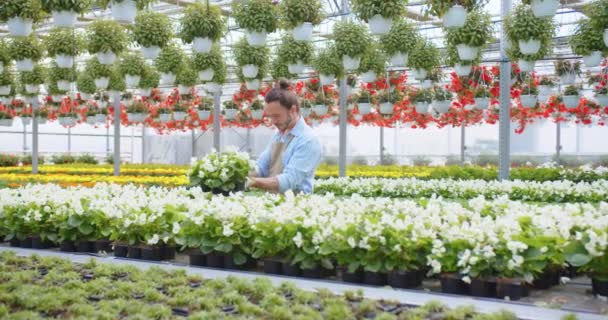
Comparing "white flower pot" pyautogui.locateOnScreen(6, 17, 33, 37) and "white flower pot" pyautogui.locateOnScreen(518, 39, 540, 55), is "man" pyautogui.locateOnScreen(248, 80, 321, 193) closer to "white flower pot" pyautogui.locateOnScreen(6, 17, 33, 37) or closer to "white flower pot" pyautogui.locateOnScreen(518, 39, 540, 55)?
"white flower pot" pyautogui.locateOnScreen(6, 17, 33, 37)

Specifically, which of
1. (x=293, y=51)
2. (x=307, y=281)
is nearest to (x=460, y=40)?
(x=293, y=51)

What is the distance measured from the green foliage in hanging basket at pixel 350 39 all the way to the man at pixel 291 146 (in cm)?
334

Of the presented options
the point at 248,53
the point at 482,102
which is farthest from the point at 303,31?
the point at 482,102

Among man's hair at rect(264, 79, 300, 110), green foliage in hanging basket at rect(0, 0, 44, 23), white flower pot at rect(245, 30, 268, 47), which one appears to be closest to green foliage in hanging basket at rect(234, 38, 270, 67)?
white flower pot at rect(245, 30, 268, 47)

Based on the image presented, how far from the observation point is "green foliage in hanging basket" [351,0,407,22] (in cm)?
696

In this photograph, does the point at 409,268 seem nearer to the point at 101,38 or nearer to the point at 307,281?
the point at 307,281

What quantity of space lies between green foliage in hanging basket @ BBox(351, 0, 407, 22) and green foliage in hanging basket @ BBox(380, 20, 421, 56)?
1753mm

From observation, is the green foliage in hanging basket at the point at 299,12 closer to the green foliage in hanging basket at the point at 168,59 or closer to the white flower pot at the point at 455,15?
the white flower pot at the point at 455,15

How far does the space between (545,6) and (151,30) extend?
4269 mm

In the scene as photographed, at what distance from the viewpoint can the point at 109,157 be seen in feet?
91.4

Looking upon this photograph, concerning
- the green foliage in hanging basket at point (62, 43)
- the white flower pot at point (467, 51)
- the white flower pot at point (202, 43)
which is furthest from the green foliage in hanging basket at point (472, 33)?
the green foliage in hanging basket at point (62, 43)

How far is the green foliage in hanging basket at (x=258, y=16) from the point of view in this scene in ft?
25.6

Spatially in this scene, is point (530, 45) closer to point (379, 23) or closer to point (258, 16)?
point (379, 23)

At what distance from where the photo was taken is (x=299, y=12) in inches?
300
